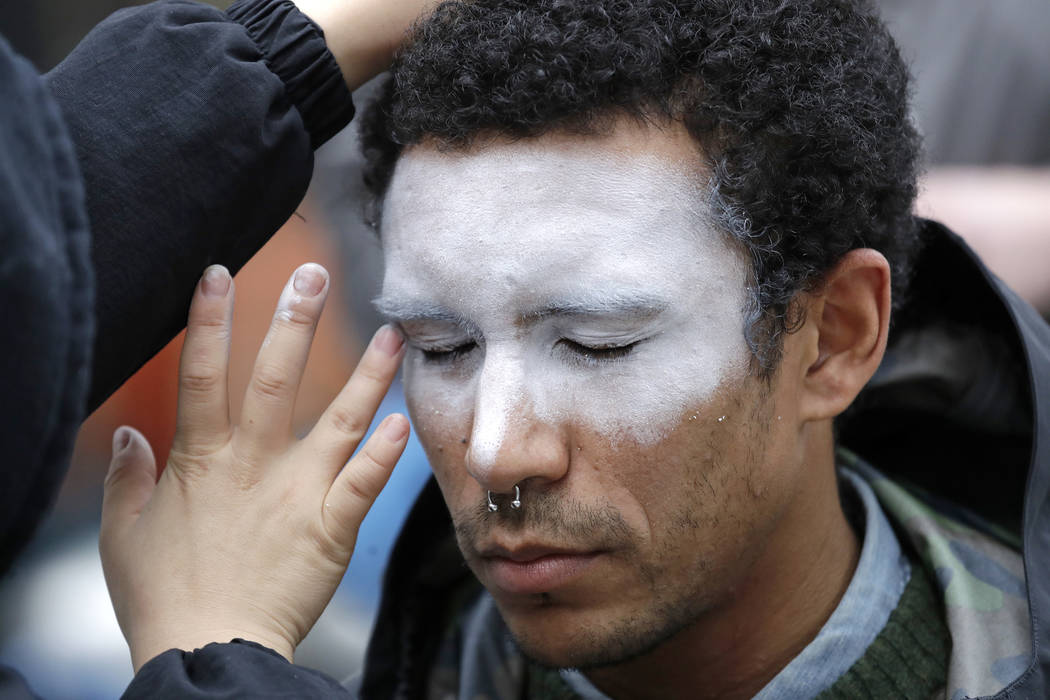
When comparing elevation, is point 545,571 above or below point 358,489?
Result: below

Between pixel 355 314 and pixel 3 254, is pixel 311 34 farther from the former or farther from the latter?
pixel 355 314

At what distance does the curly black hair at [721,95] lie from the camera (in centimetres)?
165

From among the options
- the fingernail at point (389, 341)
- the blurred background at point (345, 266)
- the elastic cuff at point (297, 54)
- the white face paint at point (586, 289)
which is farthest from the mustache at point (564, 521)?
the blurred background at point (345, 266)

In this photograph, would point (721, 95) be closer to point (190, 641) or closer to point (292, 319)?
point (292, 319)

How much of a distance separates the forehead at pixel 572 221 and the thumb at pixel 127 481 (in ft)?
1.84

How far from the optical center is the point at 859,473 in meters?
2.23

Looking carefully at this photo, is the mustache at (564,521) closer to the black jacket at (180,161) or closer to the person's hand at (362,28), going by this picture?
the black jacket at (180,161)

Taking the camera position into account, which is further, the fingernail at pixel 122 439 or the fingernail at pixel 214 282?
the fingernail at pixel 122 439

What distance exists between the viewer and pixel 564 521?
5.36 ft

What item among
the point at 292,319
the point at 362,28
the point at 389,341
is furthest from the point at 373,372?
the point at 362,28

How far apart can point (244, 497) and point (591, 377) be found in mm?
584

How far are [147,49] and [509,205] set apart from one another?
0.60 m

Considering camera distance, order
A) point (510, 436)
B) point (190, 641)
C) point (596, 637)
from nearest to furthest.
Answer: point (190, 641) < point (510, 436) < point (596, 637)

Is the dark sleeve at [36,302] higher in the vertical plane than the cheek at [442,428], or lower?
higher
